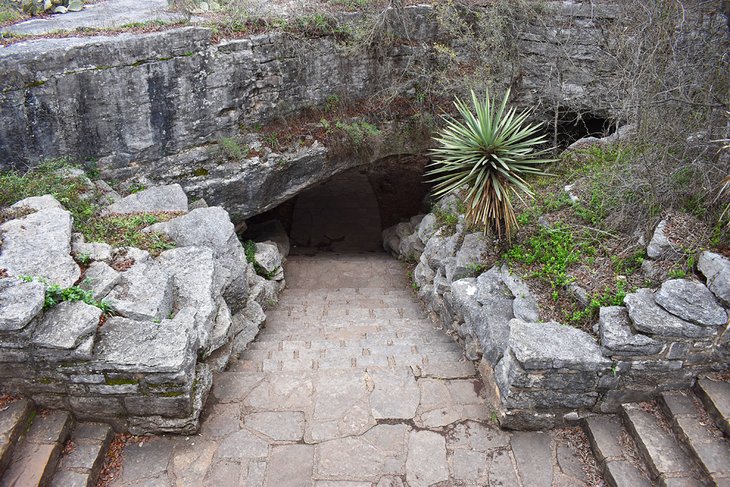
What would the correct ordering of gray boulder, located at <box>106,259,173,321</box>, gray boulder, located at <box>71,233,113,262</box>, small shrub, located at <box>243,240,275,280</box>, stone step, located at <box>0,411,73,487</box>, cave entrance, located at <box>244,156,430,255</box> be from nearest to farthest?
1. stone step, located at <box>0,411,73,487</box>
2. gray boulder, located at <box>106,259,173,321</box>
3. gray boulder, located at <box>71,233,113,262</box>
4. small shrub, located at <box>243,240,275,280</box>
5. cave entrance, located at <box>244,156,430,255</box>

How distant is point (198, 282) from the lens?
4902mm

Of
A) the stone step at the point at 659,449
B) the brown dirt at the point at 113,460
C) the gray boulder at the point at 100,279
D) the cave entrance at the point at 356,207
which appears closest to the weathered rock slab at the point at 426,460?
the stone step at the point at 659,449

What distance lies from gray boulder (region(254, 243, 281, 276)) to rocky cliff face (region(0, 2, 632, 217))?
2.18 feet

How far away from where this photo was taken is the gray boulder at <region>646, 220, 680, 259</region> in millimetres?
4572

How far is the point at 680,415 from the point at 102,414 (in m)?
4.43

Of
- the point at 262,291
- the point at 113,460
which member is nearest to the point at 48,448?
the point at 113,460

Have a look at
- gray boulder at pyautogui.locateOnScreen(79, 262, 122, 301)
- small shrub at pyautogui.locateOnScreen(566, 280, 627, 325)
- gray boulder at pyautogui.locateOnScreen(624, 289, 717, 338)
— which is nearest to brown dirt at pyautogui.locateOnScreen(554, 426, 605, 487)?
small shrub at pyautogui.locateOnScreen(566, 280, 627, 325)

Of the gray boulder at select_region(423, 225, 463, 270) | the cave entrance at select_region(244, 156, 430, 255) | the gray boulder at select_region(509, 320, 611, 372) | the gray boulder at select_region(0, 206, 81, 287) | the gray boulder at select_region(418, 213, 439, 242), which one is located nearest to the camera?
the gray boulder at select_region(509, 320, 611, 372)

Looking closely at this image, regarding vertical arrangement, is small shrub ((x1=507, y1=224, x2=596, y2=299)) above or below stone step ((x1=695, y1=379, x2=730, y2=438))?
above

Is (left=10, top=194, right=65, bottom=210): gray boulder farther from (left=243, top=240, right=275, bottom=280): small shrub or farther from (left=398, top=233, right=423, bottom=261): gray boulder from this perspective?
(left=398, top=233, right=423, bottom=261): gray boulder

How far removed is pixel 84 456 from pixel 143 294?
4.28 feet

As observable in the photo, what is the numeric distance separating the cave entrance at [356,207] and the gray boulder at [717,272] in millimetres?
7500

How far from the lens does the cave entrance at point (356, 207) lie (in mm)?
11766

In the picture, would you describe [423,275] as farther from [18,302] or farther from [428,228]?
[18,302]
